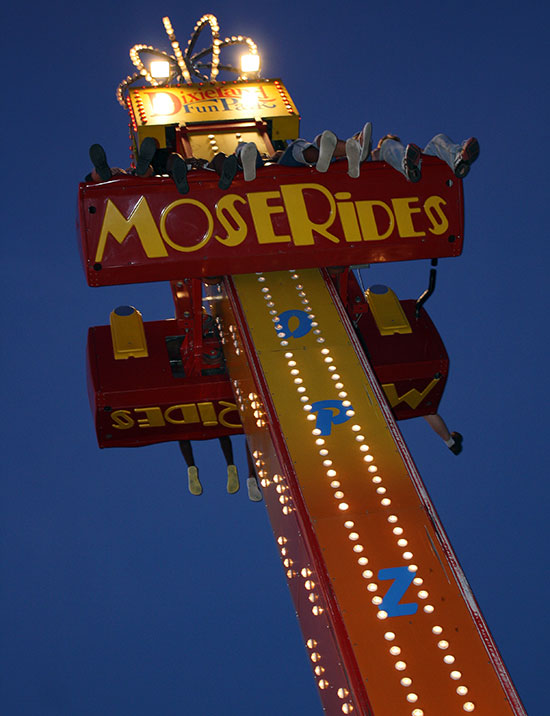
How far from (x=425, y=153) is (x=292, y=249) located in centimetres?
145

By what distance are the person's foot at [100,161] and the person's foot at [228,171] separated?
86cm

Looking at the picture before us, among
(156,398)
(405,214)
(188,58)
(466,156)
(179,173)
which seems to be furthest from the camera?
(188,58)

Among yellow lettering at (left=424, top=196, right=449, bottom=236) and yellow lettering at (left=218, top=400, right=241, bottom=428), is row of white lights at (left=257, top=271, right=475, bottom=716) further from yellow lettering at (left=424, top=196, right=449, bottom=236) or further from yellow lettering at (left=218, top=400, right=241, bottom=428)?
yellow lettering at (left=218, top=400, right=241, bottom=428)

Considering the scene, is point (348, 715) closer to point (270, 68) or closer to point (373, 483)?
point (373, 483)

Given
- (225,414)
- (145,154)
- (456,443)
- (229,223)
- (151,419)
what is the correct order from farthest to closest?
1. (456,443)
2. (225,414)
3. (151,419)
4. (229,223)
5. (145,154)

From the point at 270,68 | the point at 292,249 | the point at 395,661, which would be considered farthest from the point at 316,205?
the point at 270,68

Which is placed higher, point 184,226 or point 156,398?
point 184,226

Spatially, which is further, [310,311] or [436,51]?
[436,51]

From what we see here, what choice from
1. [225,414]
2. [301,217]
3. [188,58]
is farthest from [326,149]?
[188,58]

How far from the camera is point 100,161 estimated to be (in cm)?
868

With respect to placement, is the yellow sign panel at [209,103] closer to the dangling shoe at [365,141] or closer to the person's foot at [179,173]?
the dangling shoe at [365,141]

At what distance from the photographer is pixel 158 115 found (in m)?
11.6

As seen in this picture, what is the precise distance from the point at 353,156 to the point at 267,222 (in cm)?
87

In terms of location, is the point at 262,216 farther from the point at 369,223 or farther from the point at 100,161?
the point at 100,161
